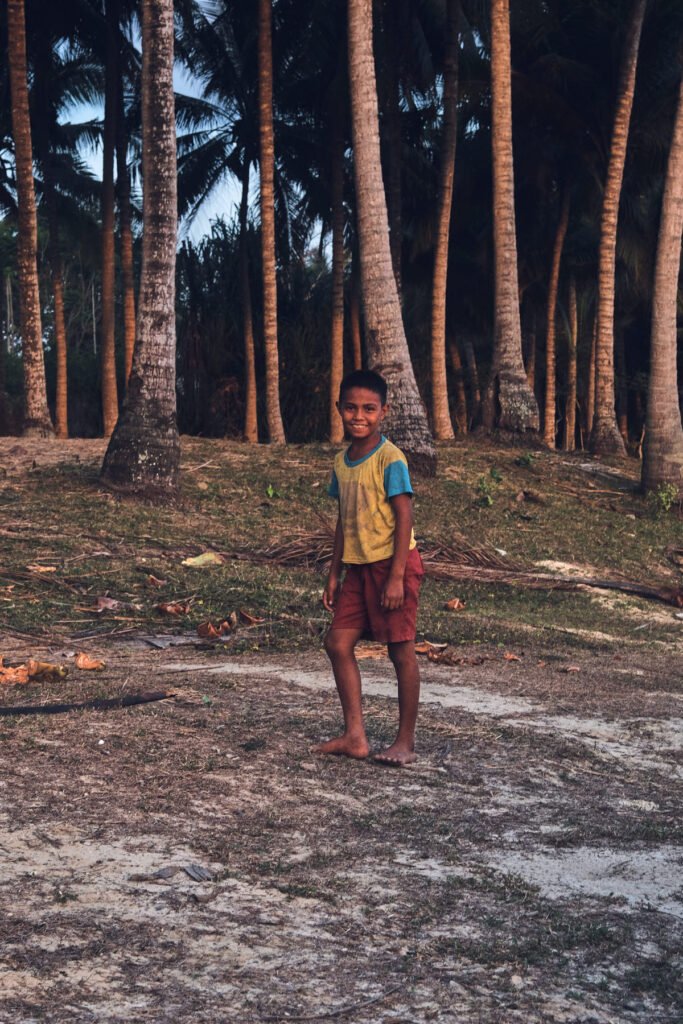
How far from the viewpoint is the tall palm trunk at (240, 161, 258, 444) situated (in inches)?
927

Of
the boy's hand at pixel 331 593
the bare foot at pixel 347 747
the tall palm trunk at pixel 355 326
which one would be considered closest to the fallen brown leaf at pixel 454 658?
the boy's hand at pixel 331 593

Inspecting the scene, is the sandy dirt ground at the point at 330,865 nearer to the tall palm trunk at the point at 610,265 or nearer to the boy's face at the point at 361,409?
the boy's face at the point at 361,409

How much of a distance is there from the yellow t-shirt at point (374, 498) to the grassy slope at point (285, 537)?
9.09 feet

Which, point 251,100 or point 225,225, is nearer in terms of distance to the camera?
point 251,100

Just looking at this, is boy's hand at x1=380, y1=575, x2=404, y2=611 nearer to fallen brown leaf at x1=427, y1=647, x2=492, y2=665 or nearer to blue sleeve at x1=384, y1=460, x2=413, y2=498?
blue sleeve at x1=384, y1=460, x2=413, y2=498

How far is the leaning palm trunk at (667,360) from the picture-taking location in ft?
47.3

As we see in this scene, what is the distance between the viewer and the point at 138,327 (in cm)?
1153

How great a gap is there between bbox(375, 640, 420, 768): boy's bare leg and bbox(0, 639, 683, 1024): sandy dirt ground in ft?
0.35

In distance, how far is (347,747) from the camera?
15.3 ft

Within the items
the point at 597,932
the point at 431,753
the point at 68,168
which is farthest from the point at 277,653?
the point at 68,168

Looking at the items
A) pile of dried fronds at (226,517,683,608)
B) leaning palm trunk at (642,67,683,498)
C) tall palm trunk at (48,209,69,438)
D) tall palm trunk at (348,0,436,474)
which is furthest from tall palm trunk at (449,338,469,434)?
pile of dried fronds at (226,517,683,608)

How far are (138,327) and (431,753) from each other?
763 cm

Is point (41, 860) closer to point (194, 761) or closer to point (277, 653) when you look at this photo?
point (194, 761)

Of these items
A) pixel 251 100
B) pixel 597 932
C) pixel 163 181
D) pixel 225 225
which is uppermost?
pixel 251 100
